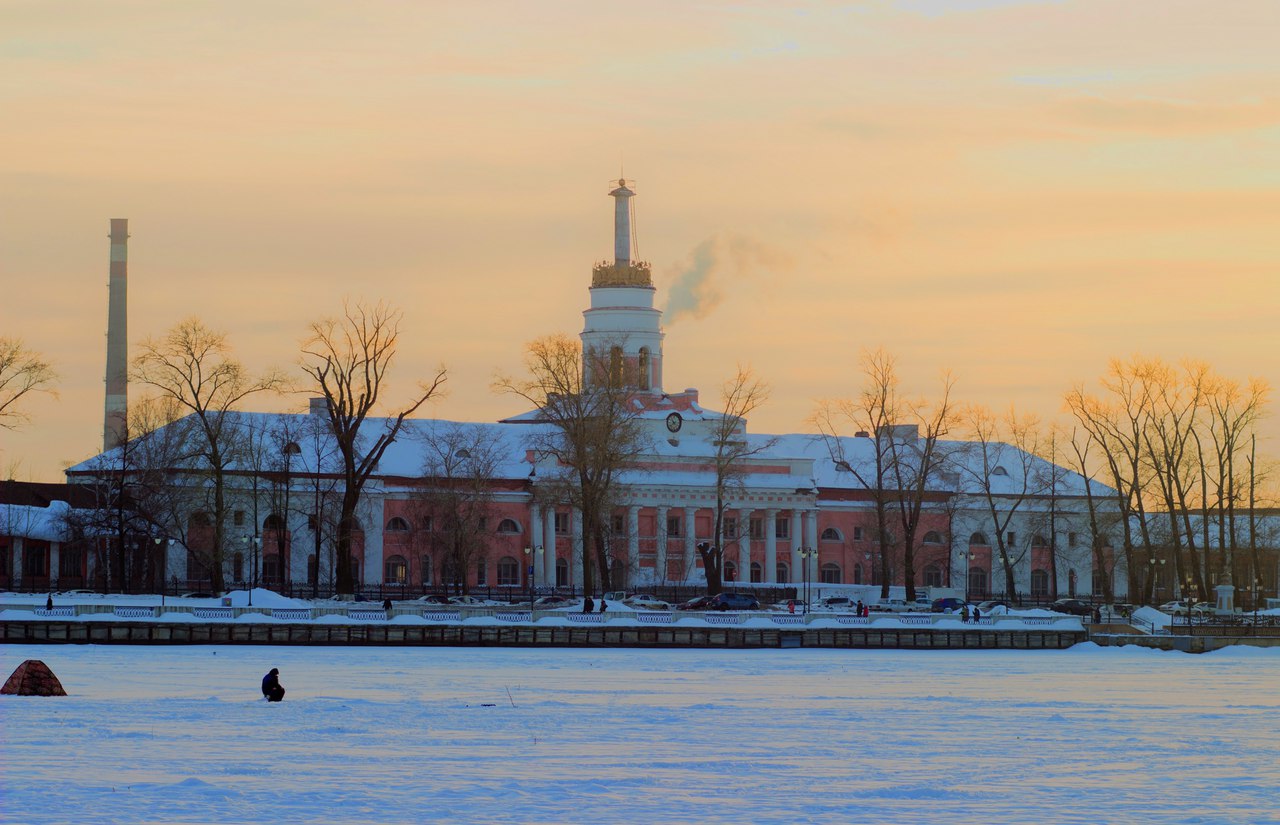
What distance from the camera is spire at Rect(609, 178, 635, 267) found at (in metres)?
101

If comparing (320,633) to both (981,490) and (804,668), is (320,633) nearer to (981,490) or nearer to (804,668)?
(804,668)

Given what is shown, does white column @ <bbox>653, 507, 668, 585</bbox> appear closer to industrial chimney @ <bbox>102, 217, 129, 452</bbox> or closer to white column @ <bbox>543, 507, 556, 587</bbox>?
white column @ <bbox>543, 507, 556, 587</bbox>

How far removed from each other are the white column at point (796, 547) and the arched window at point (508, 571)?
1422 centimetres

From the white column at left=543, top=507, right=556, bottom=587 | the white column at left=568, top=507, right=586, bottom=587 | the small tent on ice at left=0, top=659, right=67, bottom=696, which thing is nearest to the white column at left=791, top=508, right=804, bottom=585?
the white column at left=568, top=507, right=586, bottom=587

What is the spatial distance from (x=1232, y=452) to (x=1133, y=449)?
376 cm

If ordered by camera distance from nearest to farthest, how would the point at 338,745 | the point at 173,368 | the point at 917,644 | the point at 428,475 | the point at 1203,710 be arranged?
the point at 338,745
the point at 1203,710
the point at 917,644
the point at 173,368
the point at 428,475

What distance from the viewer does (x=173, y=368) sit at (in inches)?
2751

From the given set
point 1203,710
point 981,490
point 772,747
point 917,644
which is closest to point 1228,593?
point 917,644

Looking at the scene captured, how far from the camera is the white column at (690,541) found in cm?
9525

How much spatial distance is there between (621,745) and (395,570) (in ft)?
207

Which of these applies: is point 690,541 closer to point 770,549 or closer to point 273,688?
point 770,549

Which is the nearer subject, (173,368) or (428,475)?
(173,368)

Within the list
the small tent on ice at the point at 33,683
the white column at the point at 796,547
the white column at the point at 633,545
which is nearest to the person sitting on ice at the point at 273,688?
the small tent on ice at the point at 33,683

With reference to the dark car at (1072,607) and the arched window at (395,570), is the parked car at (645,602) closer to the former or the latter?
the dark car at (1072,607)
